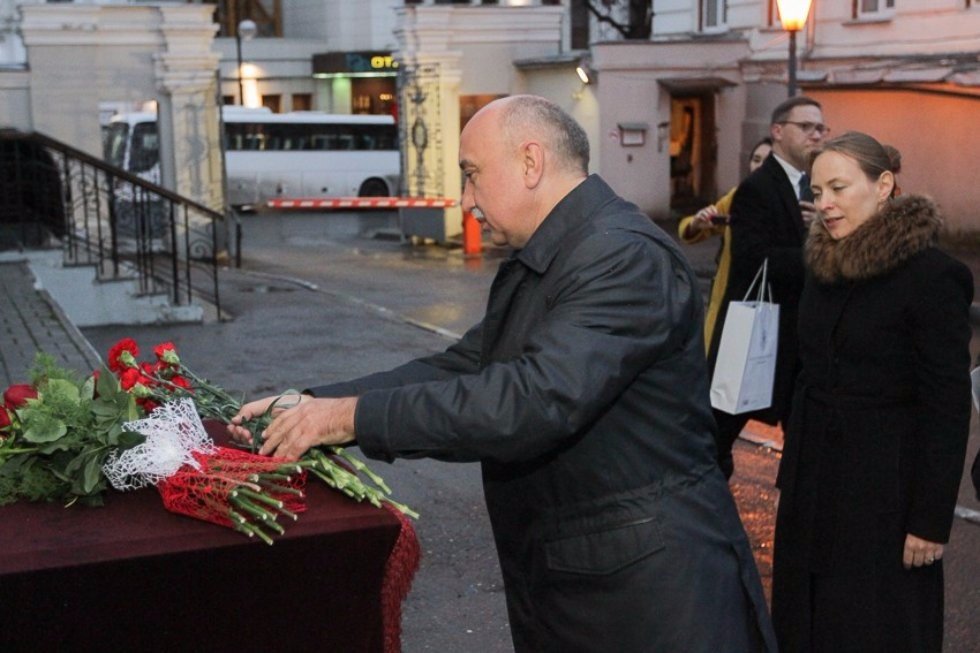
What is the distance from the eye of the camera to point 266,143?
31453 millimetres

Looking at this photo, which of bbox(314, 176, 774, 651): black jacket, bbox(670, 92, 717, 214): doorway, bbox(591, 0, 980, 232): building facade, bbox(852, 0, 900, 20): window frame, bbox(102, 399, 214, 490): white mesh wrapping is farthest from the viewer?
bbox(670, 92, 717, 214): doorway

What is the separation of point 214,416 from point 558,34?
24241mm

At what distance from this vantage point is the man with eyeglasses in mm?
5746

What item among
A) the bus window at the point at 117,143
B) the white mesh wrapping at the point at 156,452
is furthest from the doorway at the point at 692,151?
the white mesh wrapping at the point at 156,452

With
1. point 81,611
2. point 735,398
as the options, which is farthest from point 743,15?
point 81,611

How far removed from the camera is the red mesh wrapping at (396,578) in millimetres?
3281

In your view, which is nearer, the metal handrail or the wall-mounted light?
the metal handrail

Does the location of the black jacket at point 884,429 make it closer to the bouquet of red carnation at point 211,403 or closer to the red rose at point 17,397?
the bouquet of red carnation at point 211,403

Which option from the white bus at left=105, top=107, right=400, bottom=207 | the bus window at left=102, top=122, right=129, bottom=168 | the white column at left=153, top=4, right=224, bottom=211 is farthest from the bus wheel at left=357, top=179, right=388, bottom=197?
the white column at left=153, top=4, right=224, bottom=211

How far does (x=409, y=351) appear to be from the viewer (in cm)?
1189

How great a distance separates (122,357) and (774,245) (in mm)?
3183

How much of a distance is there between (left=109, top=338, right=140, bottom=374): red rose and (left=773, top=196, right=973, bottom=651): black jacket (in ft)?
6.88

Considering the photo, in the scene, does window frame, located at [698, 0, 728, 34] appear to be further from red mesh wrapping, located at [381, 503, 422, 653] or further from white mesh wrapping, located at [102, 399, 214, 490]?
white mesh wrapping, located at [102, 399, 214, 490]

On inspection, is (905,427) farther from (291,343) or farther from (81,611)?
(291,343)
